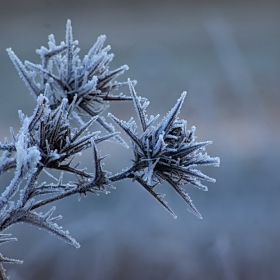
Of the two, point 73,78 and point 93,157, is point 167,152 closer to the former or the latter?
point 93,157

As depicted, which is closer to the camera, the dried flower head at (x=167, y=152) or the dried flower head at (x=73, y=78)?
the dried flower head at (x=167, y=152)

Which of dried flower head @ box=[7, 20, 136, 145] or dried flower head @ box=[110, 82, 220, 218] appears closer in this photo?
dried flower head @ box=[110, 82, 220, 218]

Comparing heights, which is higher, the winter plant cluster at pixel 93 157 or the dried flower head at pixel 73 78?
the dried flower head at pixel 73 78

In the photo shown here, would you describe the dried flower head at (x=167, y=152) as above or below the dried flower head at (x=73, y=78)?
below

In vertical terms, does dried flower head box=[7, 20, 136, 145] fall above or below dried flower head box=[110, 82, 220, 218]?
above

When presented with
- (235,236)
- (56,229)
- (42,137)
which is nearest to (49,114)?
(42,137)

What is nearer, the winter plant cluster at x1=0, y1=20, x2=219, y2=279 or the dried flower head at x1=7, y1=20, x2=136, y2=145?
the winter plant cluster at x1=0, y1=20, x2=219, y2=279

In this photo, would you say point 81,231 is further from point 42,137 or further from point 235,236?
point 42,137

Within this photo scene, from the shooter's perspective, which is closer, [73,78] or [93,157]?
[93,157]

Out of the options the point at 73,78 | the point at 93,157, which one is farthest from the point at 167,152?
the point at 73,78
